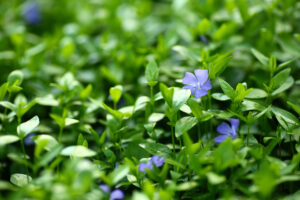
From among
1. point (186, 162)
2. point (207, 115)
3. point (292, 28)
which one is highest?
point (292, 28)

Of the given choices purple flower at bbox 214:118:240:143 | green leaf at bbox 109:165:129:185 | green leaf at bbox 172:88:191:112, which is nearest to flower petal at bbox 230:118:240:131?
purple flower at bbox 214:118:240:143

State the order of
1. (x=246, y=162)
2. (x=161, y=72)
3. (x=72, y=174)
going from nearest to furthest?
(x=72, y=174), (x=246, y=162), (x=161, y=72)

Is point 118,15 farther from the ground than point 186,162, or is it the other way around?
point 118,15

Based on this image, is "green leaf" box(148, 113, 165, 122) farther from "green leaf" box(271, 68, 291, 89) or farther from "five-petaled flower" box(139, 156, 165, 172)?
"green leaf" box(271, 68, 291, 89)

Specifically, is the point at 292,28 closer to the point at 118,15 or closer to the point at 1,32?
the point at 118,15

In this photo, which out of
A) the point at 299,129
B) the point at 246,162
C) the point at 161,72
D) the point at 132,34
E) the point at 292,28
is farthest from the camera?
the point at 132,34

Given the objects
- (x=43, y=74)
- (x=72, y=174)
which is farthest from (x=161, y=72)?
(x=72, y=174)

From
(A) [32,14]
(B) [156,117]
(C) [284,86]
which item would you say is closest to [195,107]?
(B) [156,117]
